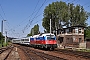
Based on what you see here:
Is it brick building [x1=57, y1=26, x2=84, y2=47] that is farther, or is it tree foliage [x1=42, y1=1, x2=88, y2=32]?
tree foliage [x1=42, y1=1, x2=88, y2=32]

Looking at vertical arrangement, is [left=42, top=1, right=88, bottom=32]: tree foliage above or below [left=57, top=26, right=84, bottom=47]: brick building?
above

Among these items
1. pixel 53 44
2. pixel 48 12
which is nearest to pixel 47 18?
pixel 48 12

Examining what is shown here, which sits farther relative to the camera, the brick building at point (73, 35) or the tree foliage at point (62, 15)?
the tree foliage at point (62, 15)

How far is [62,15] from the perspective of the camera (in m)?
75.6

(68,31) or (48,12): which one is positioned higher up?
(48,12)

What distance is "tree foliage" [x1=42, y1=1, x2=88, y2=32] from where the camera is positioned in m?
76.8

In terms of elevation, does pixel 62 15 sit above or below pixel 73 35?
above

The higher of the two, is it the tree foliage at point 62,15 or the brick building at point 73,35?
the tree foliage at point 62,15

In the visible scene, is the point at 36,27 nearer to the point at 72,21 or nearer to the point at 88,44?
the point at 72,21

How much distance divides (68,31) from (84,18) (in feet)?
55.8

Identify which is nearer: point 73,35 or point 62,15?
point 73,35

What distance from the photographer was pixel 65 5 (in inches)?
3231

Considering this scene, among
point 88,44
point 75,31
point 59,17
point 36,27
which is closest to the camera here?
point 88,44

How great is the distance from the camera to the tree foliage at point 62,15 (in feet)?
252
